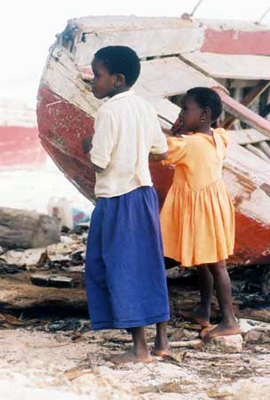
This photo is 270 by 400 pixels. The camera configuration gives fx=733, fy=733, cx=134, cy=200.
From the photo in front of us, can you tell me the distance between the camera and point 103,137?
3.59 metres

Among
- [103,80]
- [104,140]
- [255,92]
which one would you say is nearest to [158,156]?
[104,140]

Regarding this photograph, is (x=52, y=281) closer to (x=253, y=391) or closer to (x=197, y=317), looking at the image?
(x=197, y=317)

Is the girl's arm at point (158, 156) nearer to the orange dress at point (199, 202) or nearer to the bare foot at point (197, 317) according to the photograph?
the orange dress at point (199, 202)

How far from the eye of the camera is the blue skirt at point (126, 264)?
3648mm

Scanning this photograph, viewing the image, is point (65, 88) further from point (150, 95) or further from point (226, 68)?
point (226, 68)

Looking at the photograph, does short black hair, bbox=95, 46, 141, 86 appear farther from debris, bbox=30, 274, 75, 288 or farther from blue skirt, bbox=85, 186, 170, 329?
debris, bbox=30, 274, 75, 288

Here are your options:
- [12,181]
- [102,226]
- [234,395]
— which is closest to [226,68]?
[102,226]

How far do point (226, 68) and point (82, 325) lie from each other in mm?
2313

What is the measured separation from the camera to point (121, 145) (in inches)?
144

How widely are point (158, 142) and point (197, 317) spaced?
1208 millimetres

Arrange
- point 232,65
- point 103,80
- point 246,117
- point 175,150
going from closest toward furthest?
point 103,80, point 175,150, point 246,117, point 232,65

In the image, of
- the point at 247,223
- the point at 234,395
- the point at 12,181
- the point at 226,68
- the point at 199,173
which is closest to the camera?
the point at 234,395

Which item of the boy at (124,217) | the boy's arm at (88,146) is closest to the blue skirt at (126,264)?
the boy at (124,217)

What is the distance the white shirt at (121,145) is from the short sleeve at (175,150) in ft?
0.82
